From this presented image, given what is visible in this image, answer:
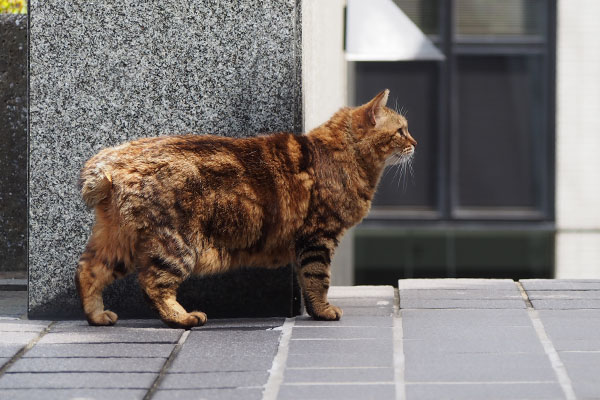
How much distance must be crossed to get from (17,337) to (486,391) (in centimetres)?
223

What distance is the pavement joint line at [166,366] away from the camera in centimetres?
381

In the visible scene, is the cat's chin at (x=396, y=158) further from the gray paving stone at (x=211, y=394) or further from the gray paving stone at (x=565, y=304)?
the gray paving stone at (x=211, y=394)

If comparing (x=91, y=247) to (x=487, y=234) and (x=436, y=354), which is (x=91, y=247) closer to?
(x=436, y=354)

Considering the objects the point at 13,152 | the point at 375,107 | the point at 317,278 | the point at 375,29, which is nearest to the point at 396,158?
the point at 375,107

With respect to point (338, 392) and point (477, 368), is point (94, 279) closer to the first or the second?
point (338, 392)

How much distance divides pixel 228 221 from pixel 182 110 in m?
0.72

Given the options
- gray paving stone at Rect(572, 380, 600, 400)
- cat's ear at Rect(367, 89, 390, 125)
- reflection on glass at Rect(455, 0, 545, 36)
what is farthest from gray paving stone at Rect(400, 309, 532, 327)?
reflection on glass at Rect(455, 0, 545, 36)

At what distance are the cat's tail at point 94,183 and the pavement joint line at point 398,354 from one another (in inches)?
58.9

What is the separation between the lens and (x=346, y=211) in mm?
5277

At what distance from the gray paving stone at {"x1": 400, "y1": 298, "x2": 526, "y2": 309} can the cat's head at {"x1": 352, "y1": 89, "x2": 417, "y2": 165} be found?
76 cm

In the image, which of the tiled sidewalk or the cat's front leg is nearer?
the tiled sidewalk

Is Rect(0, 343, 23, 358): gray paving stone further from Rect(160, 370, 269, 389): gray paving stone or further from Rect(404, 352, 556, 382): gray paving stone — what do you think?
Rect(404, 352, 556, 382): gray paving stone

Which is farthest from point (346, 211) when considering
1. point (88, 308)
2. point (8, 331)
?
point (8, 331)

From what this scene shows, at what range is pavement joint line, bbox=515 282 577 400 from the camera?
3.80m
